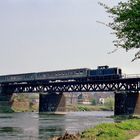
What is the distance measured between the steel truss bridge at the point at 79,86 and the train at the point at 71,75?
2.15 m

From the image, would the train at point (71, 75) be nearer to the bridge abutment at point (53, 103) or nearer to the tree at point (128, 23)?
the bridge abutment at point (53, 103)

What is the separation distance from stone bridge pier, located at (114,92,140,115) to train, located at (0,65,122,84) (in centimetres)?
695

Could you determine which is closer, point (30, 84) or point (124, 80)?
point (124, 80)

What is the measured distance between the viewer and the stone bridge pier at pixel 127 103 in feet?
389

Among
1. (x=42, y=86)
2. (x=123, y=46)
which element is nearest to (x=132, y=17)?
(x=123, y=46)

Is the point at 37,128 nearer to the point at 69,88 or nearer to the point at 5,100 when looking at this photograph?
the point at 69,88

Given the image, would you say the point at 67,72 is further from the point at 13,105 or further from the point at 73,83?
the point at 13,105

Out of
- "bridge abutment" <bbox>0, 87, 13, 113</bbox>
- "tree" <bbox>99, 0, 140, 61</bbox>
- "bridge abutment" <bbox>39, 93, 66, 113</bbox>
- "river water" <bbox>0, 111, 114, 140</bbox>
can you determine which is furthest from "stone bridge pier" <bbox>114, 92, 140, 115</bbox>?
"tree" <bbox>99, 0, 140, 61</bbox>

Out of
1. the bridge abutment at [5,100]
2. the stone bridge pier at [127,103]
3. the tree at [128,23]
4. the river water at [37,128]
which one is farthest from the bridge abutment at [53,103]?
the tree at [128,23]

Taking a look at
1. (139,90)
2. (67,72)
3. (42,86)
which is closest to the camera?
(139,90)

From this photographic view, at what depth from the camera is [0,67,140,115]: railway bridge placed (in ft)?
399

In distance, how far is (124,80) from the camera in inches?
4830

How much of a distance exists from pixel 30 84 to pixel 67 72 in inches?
897

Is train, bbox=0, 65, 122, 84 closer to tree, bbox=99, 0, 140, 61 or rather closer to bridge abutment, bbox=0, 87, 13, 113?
bridge abutment, bbox=0, 87, 13, 113
